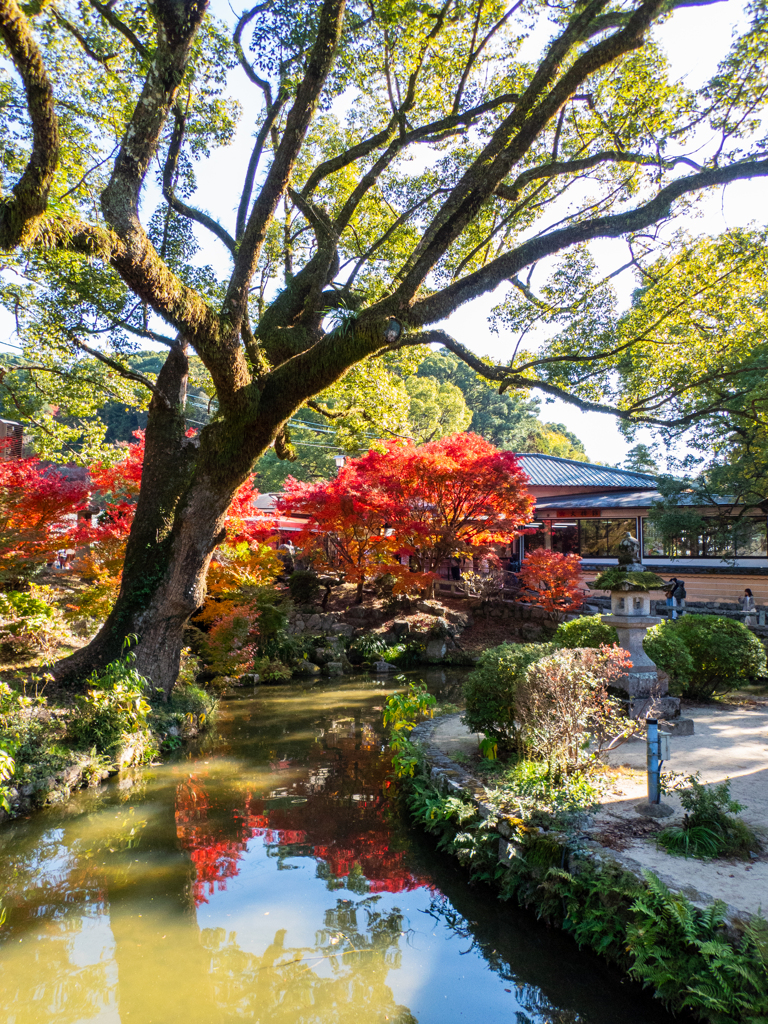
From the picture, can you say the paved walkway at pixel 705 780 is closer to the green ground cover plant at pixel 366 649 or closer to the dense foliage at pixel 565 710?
the dense foliage at pixel 565 710

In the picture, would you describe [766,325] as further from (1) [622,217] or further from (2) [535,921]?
(2) [535,921]

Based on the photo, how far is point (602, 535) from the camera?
20.8 metres

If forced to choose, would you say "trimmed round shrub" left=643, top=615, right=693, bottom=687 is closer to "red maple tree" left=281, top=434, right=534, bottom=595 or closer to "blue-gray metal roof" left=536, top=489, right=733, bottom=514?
"red maple tree" left=281, top=434, right=534, bottom=595

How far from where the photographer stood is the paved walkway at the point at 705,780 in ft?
11.4

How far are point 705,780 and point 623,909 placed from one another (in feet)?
7.64

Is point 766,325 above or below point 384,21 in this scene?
below

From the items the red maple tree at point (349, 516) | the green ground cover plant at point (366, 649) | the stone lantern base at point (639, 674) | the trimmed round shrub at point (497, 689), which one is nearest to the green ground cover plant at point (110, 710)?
the trimmed round shrub at point (497, 689)

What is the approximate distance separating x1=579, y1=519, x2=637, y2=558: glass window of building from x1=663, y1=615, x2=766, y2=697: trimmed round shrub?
11930 mm

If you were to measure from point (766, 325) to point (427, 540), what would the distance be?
7.97 metres

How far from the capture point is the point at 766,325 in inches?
378

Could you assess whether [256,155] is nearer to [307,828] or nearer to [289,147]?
[289,147]

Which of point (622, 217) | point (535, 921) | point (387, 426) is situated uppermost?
point (622, 217)

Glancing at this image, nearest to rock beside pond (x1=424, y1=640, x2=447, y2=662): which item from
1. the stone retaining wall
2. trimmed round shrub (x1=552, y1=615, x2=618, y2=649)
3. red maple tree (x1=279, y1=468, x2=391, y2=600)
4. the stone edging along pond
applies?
red maple tree (x1=279, y1=468, x2=391, y2=600)

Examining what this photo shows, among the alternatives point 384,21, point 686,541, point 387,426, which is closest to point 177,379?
point 387,426
